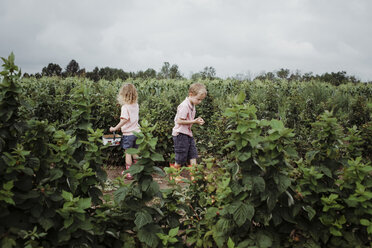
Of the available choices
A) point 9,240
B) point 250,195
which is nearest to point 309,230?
point 250,195

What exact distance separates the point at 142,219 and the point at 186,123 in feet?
9.42

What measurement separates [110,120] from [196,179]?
170 inches

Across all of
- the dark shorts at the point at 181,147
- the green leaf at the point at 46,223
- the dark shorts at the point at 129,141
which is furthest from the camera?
the dark shorts at the point at 129,141

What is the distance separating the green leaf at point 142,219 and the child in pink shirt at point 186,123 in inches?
105

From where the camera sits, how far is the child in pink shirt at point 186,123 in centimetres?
508

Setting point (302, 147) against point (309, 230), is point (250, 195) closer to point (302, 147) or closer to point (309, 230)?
point (309, 230)

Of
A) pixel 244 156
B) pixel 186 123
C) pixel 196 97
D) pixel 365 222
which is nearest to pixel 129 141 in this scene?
pixel 186 123

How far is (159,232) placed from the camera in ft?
7.93

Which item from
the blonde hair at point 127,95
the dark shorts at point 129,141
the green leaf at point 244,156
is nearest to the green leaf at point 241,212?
the green leaf at point 244,156

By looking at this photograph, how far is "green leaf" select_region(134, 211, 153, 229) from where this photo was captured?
228 cm

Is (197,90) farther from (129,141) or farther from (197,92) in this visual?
(129,141)

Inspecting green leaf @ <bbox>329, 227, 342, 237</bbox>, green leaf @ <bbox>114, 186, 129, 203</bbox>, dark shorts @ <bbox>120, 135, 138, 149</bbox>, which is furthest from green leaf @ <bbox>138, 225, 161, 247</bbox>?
dark shorts @ <bbox>120, 135, 138, 149</bbox>

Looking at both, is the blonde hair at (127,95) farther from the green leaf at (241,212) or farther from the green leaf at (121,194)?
the green leaf at (241,212)

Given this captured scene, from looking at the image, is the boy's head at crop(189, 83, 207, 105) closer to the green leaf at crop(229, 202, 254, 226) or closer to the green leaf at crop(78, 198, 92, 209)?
the green leaf at crop(229, 202, 254, 226)
